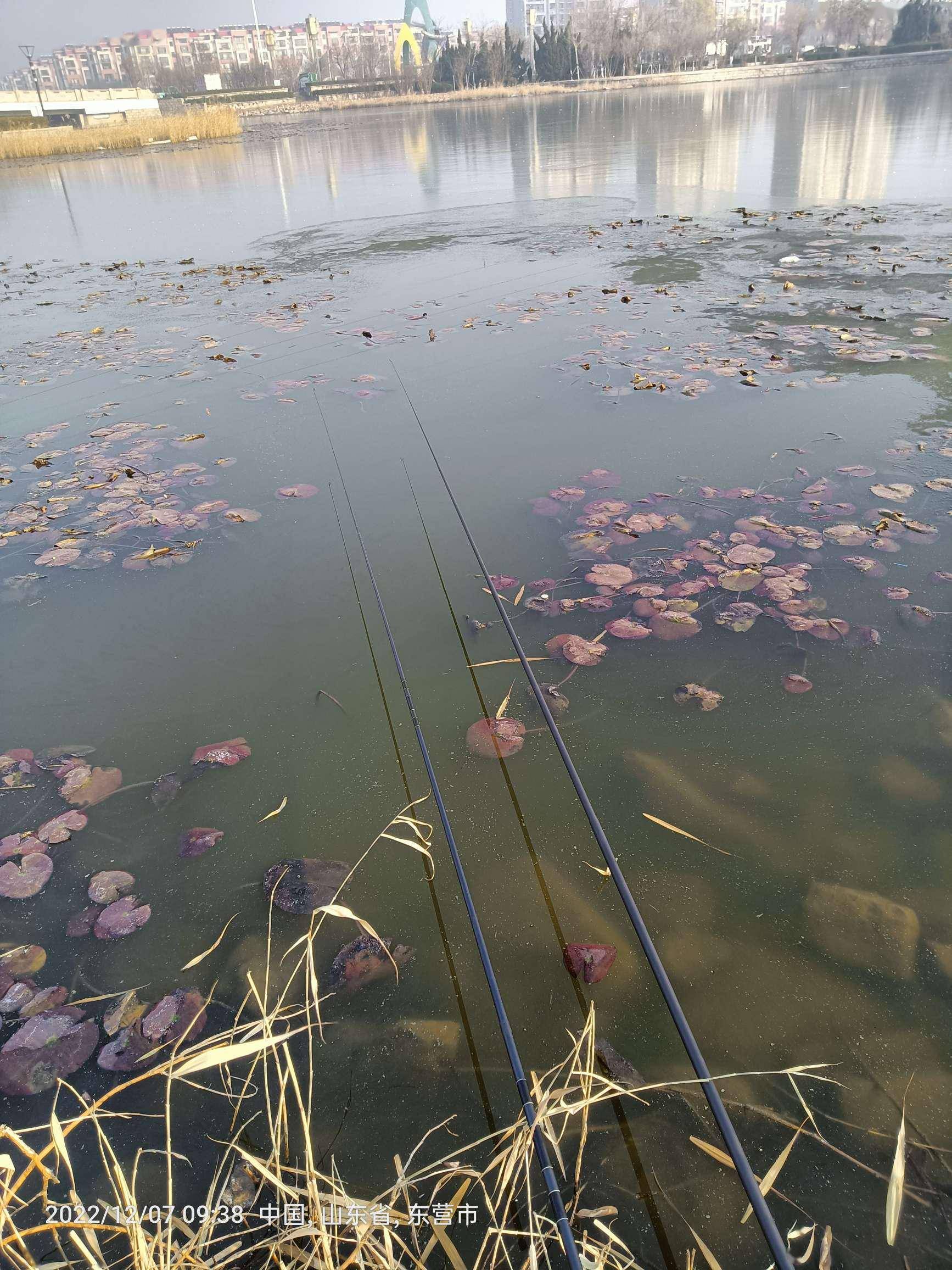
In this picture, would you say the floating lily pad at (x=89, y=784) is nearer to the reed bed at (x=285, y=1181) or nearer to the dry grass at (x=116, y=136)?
the reed bed at (x=285, y=1181)

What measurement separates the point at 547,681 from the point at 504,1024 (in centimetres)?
129

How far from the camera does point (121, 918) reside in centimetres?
189

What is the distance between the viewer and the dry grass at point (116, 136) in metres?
26.4

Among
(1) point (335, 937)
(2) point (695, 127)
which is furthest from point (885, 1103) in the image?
(2) point (695, 127)

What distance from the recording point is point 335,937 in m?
1.82

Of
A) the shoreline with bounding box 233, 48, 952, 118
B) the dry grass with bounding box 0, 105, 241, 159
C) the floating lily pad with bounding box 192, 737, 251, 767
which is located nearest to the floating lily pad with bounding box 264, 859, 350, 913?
the floating lily pad with bounding box 192, 737, 251, 767

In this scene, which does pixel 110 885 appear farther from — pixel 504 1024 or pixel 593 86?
pixel 593 86

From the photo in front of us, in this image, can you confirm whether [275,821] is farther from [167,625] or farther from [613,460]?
[613,460]

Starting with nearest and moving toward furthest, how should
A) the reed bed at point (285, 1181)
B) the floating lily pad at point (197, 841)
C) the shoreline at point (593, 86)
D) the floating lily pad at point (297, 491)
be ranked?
the reed bed at point (285, 1181) → the floating lily pad at point (197, 841) → the floating lily pad at point (297, 491) → the shoreline at point (593, 86)

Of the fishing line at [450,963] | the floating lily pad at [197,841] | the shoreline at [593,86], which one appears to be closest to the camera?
the fishing line at [450,963]

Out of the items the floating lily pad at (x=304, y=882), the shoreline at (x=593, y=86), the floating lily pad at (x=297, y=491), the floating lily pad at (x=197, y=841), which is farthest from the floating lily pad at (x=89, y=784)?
the shoreline at (x=593, y=86)

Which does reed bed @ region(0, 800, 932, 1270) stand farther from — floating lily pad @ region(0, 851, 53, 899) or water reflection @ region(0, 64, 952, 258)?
water reflection @ region(0, 64, 952, 258)

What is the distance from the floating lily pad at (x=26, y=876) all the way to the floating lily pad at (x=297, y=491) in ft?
7.27

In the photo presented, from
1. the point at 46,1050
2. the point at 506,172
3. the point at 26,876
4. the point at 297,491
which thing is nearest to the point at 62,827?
the point at 26,876
